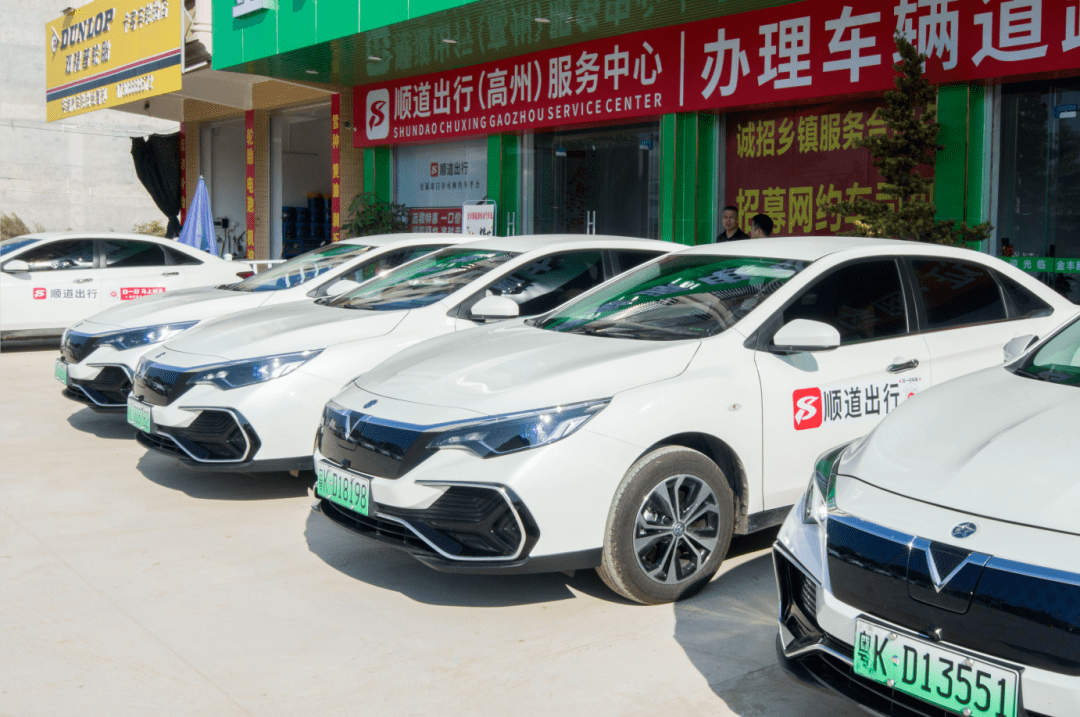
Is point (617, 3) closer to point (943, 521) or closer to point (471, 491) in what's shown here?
point (471, 491)

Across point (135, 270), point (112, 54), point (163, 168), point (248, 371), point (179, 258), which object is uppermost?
point (112, 54)

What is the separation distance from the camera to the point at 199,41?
54.3 ft

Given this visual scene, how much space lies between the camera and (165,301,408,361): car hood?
18.9 feet

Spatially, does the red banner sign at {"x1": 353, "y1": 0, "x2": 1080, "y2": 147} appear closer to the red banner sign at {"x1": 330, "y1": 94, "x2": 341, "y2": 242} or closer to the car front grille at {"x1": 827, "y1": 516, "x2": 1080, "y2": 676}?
the red banner sign at {"x1": 330, "y1": 94, "x2": 341, "y2": 242}

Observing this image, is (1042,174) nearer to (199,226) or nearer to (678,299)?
(678,299)

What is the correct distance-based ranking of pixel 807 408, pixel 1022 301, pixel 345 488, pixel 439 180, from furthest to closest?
pixel 439 180, pixel 1022 301, pixel 807 408, pixel 345 488

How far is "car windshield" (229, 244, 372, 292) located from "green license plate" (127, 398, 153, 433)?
8.20 ft

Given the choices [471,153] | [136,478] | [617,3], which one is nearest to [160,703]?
[136,478]

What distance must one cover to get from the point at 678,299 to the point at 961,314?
4.62 feet

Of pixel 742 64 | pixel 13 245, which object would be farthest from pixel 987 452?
pixel 13 245

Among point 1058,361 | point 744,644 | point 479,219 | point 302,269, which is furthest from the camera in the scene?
point 479,219

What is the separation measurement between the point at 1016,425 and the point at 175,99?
21691 mm

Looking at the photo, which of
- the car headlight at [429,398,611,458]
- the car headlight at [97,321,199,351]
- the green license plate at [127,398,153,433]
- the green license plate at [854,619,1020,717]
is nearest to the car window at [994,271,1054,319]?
the car headlight at [429,398,611,458]

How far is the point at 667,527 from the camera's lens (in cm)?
404
